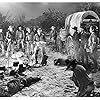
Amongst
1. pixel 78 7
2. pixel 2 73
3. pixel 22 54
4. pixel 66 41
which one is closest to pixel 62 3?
pixel 78 7

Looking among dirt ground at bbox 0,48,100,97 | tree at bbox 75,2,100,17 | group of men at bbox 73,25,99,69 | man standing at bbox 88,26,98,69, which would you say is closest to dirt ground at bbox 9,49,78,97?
dirt ground at bbox 0,48,100,97

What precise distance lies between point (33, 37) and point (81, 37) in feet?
2.35

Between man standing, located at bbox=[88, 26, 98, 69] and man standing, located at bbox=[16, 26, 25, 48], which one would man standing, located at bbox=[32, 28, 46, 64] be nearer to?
man standing, located at bbox=[16, 26, 25, 48]

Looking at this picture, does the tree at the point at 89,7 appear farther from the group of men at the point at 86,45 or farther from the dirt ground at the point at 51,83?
the dirt ground at the point at 51,83

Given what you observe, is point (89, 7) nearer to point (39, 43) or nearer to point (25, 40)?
point (39, 43)

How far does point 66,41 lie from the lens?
3000 mm

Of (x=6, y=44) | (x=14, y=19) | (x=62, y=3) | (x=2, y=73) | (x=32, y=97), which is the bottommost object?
(x=32, y=97)

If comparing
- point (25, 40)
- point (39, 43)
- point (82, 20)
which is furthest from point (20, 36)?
point (82, 20)

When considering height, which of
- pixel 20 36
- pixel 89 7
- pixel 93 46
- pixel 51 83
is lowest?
pixel 51 83

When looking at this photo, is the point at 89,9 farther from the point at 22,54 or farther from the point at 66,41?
the point at 22,54

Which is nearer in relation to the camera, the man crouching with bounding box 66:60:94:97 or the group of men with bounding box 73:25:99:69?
the man crouching with bounding box 66:60:94:97

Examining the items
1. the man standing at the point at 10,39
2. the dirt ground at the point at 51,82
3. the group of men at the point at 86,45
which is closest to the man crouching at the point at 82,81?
the dirt ground at the point at 51,82

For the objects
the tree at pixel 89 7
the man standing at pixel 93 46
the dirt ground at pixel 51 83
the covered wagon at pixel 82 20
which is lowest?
the dirt ground at pixel 51 83

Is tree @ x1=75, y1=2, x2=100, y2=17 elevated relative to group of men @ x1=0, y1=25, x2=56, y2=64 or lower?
elevated
